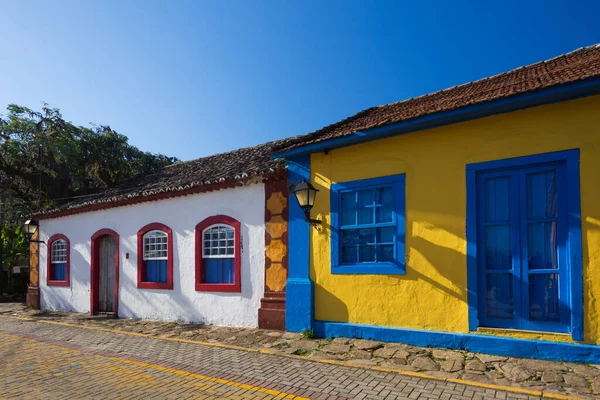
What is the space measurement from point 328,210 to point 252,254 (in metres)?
2.14

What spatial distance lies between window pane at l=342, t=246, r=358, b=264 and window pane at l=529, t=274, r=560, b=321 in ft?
8.76

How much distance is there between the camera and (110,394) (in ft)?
15.4

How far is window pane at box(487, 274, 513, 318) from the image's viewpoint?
5.59m

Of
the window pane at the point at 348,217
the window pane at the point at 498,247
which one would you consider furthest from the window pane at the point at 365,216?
the window pane at the point at 498,247

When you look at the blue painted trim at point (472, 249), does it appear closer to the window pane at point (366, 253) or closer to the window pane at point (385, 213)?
the window pane at point (385, 213)

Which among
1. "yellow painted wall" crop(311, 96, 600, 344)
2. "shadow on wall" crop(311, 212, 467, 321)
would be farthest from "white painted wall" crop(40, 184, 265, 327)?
"shadow on wall" crop(311, 212, 467, 321)

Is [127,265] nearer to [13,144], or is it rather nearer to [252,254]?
[252,254]

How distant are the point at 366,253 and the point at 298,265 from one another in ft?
4.62

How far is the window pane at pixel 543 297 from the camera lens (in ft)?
17.3

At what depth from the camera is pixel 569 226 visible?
5145 mm

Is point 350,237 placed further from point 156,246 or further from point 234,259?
point 156,246

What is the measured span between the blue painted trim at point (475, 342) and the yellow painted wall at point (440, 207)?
0.39 feet

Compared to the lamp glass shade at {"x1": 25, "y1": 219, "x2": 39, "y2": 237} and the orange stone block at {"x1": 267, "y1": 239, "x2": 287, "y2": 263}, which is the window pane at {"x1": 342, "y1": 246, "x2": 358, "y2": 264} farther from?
the lamp glass shade at {"x1": 25, "y1": 219, "x2": 39, "y2": 237}

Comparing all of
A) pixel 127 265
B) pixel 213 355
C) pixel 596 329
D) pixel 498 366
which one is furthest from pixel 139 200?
pixel 596 329
